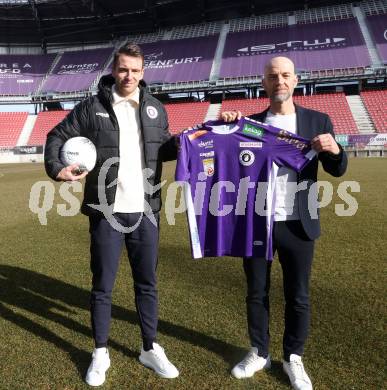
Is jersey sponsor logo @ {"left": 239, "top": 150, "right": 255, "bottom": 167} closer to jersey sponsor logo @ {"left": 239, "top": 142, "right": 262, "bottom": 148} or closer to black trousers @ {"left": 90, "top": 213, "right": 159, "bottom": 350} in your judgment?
jersey sponsor logo @ {"left": 239, "top": 142, "right": 262, "bottom": 148}

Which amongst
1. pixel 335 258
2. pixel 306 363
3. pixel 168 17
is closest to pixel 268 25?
pixel 168 17

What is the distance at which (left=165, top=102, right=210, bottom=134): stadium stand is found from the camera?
111 ft

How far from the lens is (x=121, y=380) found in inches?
102

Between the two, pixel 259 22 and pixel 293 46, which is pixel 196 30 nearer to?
pixel 259 22

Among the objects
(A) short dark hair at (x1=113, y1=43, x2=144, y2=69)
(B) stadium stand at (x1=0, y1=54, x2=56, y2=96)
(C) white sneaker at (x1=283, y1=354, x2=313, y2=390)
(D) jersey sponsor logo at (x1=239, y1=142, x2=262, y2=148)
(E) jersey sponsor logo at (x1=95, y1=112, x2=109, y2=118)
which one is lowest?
(C) white sneaker at (x1=283, y1=354, x2=313, y2=390)

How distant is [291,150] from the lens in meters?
2.53

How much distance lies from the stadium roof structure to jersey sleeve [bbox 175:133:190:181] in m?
38.9

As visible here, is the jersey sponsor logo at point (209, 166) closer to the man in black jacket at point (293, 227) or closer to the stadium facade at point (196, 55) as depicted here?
the man in black jacket at point (293, 227)

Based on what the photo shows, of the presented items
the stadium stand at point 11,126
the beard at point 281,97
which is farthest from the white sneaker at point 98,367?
the stadium stand at point 11,126

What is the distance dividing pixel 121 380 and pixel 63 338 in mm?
823

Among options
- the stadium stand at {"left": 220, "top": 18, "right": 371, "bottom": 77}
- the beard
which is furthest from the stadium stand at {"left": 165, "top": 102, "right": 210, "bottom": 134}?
the beard

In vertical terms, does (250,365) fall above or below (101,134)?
below

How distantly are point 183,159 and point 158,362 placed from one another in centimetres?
144

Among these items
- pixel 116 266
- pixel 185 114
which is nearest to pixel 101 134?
pixel 116 266
